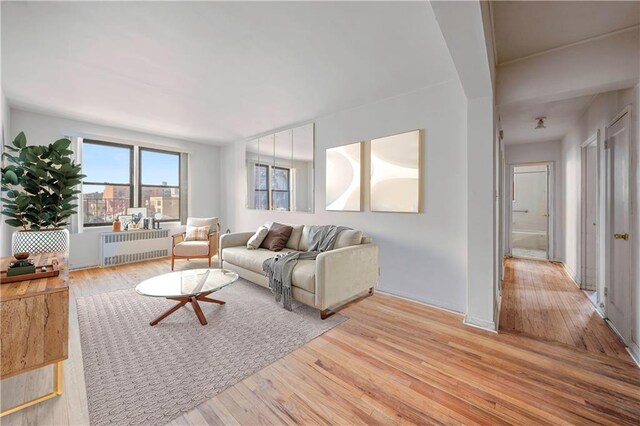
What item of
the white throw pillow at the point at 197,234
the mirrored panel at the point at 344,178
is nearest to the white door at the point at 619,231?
the mirrored panel at the point at 344,178

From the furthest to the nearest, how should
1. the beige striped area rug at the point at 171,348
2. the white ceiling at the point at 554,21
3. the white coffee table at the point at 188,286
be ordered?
the white coffee table at the point at 188,286
the white ceiling at the point at 554,21
the beige striped area rug at the point at 171,348

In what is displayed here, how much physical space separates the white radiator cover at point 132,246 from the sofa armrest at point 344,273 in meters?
4.08

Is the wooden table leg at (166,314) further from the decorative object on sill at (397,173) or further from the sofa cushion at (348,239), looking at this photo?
the decorative object on sill at (397,173)

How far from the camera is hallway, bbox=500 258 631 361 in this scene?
2.23 metres

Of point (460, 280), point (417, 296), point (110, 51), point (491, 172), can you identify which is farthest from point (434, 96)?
point (110, 51)

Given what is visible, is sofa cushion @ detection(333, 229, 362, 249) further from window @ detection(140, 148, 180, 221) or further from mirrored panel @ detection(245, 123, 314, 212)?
window @ detection(140, 148, 180, 221)

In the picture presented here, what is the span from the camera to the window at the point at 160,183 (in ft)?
17.2

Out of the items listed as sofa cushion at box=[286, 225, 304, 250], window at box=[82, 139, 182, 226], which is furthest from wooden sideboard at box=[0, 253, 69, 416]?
window at box=[82, 139, 182, 226]

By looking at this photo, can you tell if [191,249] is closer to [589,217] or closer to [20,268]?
[20,268]

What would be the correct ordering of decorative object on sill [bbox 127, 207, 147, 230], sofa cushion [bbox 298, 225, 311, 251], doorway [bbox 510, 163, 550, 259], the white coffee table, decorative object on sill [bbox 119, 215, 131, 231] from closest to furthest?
the white coffee table
sofa cushion [bbox 298, 225, 311, 251]
decorative object on sill [bbox 119, 215, 131, 231]
decorative object on sill [bbox 127, 207, 147, 230]
doorway [bbox 510, 163, 550, 259]

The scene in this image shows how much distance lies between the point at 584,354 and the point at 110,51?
4699 mm

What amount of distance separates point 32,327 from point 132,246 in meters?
3.78

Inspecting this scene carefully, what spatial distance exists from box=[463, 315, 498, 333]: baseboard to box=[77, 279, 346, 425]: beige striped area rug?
1249 millimetres

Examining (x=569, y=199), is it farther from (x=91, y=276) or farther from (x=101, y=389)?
(x=91, y=276)
